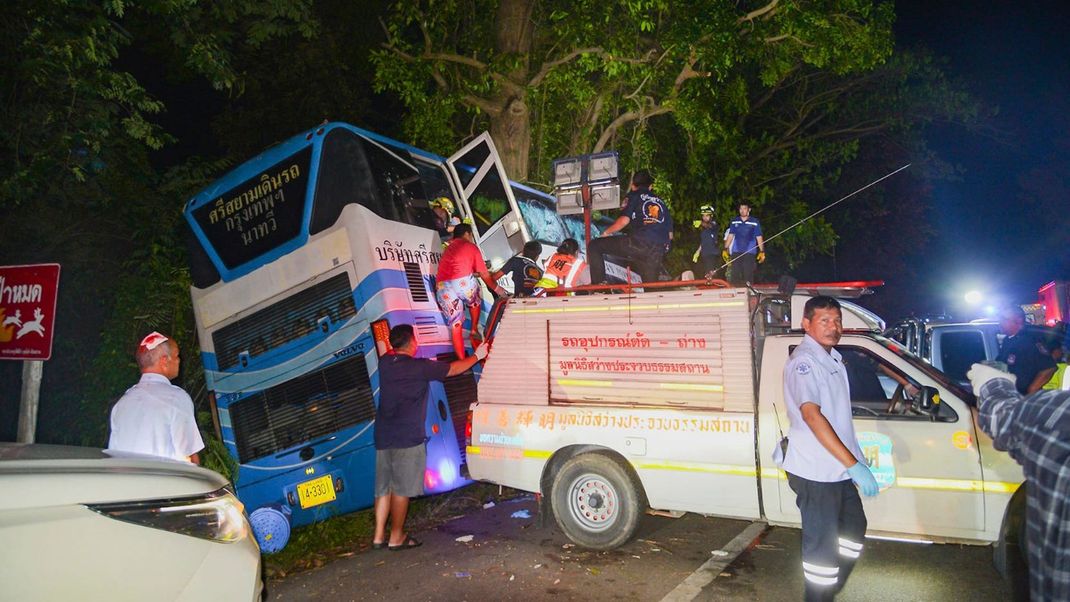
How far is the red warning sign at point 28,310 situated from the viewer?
575cm

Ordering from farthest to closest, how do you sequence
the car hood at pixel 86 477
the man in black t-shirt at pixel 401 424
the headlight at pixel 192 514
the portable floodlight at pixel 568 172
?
the portable floodlight at pixel 568 172, the man in black t-shirt at pixel 401 424, the headlight at pixel 192 514, the car hood at pixel 86 477

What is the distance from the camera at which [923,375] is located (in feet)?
15.8

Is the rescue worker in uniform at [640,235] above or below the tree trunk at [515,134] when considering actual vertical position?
below

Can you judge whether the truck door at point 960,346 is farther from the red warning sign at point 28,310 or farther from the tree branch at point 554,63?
the red warning sign at point 28,310

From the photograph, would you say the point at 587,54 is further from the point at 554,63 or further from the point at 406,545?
the point at 406,545

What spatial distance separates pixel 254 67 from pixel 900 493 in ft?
50.8

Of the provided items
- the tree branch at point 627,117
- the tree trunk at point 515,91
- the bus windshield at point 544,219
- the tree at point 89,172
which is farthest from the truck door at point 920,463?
the tree branch at point 627,117

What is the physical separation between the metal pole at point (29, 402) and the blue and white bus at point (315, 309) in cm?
198

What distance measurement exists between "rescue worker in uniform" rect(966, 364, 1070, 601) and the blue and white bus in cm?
497

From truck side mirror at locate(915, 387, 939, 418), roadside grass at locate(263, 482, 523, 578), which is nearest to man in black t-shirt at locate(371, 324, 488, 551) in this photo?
roadside grass at locate(263, 482, 523, 578)

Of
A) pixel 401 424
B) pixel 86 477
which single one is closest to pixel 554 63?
pixel 401 424

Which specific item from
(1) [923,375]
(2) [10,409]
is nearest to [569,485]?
(1) [923,375]

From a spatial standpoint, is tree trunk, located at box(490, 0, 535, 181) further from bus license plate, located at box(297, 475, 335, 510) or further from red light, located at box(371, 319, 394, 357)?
bus license plate, located at box(297, 475, 335, 510)

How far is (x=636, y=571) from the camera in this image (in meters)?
5.29
